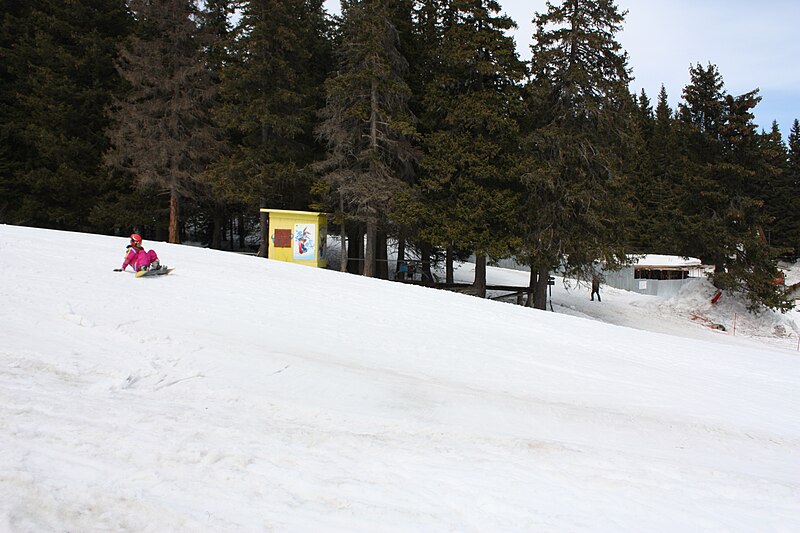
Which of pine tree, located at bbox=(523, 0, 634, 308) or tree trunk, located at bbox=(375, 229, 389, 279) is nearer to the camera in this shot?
pine tree, located at bbox=(523, 0, 634, 308)

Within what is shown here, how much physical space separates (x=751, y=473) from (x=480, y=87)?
1878 cm

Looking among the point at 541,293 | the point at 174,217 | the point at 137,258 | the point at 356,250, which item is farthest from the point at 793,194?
Answer: the point at 137,258

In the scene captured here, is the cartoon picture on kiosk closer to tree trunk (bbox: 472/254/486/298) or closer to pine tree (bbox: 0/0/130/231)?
tree trunk (bbox: 472/254/486/298)

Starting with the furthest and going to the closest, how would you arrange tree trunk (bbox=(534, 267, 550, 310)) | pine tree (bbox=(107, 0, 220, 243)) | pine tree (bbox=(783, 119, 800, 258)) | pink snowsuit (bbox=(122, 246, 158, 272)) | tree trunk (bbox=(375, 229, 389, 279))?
pine tree (bbox=(783, 119, 800, 258)), tree trunk (bbox=(375, 229, 389, 279)), pine tree (bbox=(107, 0, 220, 243)), tree trunk (bbox=(534, 267, 550, 310)), pink snowsuit (bbox=(122, 246, 158, 272))

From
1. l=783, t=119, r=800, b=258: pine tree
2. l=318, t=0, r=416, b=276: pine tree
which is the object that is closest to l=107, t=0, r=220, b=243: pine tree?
l=318, t=0, r=416, b=276: pine tree

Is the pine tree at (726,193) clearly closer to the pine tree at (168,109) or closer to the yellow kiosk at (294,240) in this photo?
the yellow kiosk at (294,240)

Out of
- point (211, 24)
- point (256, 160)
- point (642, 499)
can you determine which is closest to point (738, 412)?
point (642, 499)

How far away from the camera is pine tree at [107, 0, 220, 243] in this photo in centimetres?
2491

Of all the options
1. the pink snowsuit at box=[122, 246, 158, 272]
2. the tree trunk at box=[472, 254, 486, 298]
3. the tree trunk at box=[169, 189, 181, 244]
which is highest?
the tree trunk at box=[169, 189, 181, 244]

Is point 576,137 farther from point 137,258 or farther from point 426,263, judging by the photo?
point 137,258

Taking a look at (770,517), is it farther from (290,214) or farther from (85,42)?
(85,42)

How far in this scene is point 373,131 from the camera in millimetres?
20609

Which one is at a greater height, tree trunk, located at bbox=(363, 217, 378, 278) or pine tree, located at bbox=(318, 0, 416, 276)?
pine tree, located at bbox=(318, 0, 416, 276)

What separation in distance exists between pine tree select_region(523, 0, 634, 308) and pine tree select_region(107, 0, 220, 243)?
16.2 m
